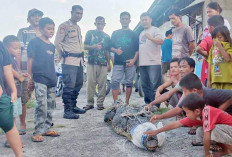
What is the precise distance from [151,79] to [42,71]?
7.89ft

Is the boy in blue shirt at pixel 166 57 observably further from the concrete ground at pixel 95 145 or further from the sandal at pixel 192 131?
the sandal at pixel 192 131

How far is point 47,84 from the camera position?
3.65 meters

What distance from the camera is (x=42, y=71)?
11.8 ft

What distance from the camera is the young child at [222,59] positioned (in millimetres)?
3143

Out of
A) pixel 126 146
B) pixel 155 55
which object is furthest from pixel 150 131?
pixel 155 55

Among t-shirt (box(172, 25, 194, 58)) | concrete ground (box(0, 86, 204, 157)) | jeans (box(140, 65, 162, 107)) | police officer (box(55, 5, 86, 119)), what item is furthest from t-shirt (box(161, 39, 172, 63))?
concrete ground (box(0, 86, 204, 157))

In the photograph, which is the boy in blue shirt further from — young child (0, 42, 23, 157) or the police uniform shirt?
young child (0, 42, 23, 157)

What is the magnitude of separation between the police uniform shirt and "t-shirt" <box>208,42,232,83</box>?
105 inches

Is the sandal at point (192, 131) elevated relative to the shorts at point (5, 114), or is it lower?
lower

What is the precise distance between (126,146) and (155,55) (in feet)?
8.44

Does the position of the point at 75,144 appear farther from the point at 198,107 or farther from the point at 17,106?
the point at 198,107

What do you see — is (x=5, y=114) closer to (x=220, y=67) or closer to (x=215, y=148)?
(x=215, y=148)

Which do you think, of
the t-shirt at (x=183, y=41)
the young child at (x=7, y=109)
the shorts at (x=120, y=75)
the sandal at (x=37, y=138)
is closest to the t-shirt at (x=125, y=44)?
the shorts at (x=120, y=75)

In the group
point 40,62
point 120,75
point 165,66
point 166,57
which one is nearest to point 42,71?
point 40,62
